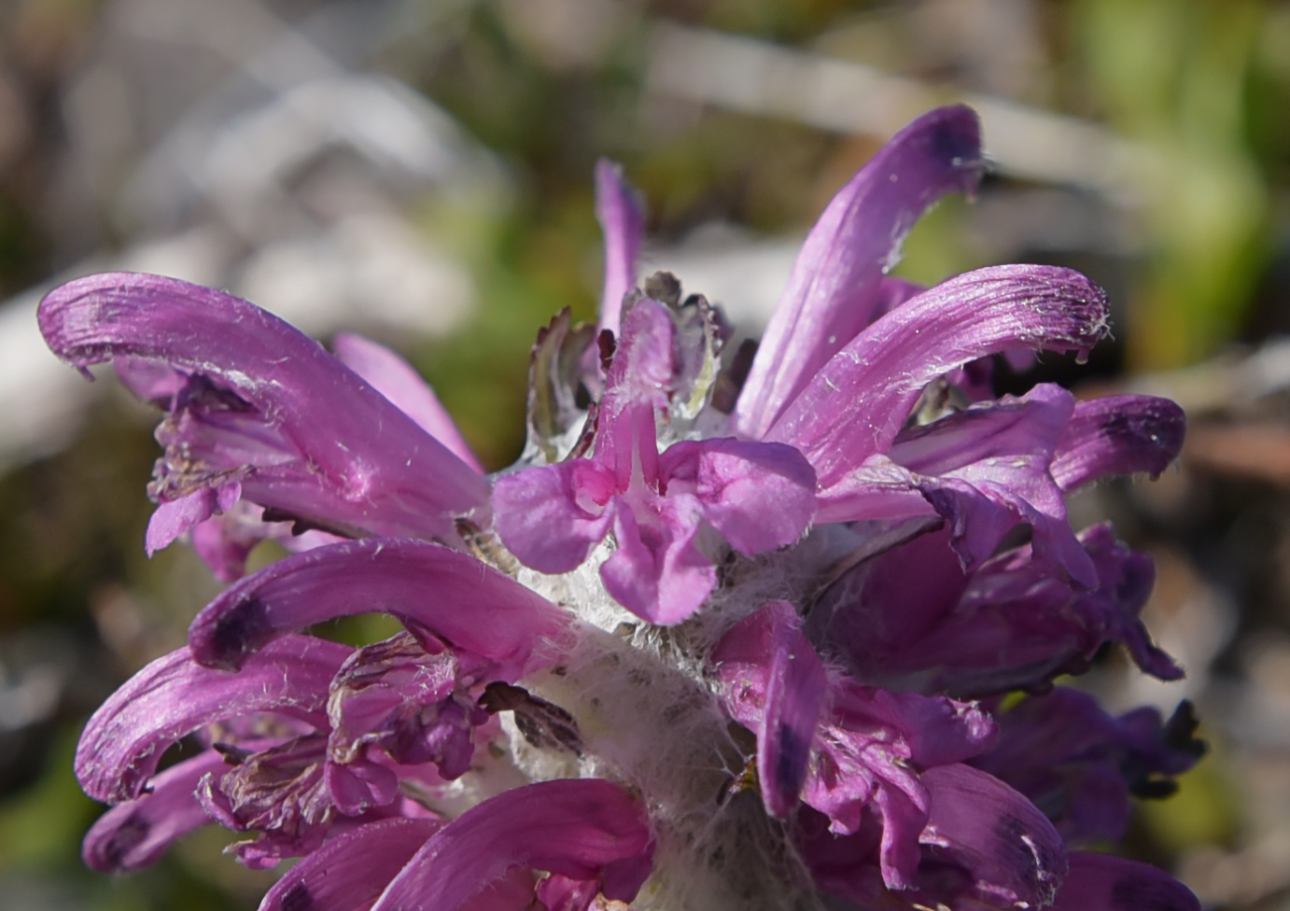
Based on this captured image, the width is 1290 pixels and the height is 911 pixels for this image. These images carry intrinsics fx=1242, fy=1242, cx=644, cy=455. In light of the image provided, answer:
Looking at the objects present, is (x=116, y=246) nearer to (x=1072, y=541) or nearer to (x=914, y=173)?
(x=914, y=173)

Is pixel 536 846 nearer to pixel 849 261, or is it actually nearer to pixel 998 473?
pixel 998 473

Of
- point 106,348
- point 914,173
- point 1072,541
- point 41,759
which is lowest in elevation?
point 41,759

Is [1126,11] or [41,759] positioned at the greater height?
[1126,11]

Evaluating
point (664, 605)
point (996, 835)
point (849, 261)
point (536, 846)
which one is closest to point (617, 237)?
point (849, 261)

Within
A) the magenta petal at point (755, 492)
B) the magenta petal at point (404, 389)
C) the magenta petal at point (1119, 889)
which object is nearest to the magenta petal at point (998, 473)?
the magenta petal at point (755, 492)

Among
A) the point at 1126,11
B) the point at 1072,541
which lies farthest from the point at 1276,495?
the point at 1072,541
